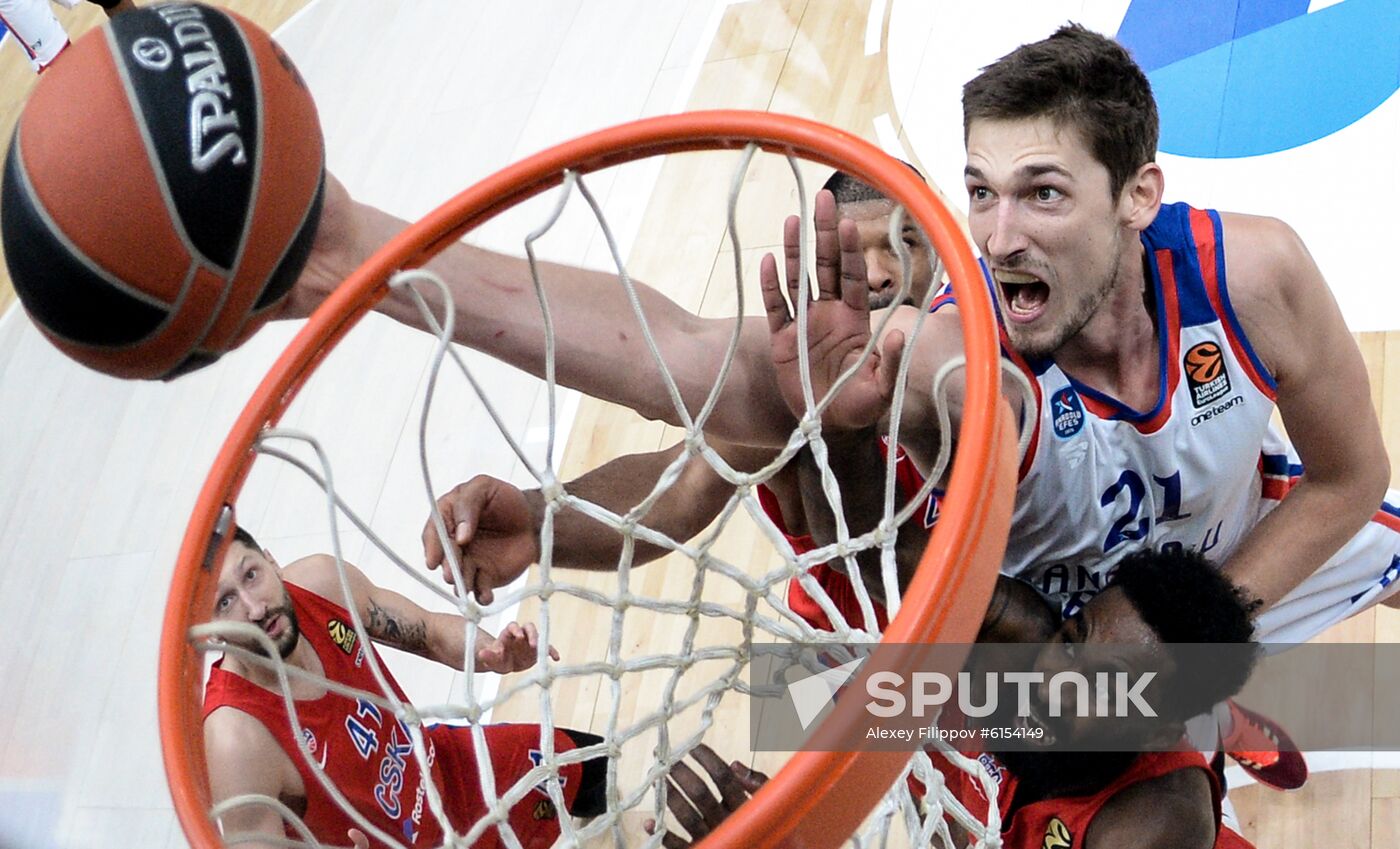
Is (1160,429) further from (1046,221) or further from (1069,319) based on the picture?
(1046,221)

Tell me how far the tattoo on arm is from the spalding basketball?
32.5 inches

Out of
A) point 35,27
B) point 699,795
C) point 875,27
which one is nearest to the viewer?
point 699,795

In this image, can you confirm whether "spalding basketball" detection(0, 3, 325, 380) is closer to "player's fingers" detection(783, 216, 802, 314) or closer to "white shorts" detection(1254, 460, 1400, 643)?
"player's fingers" detection(783, 216, 802, 314)

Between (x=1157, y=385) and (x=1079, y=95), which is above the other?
(x=1079, y=95)

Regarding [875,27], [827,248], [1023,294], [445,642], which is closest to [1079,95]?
[1023,294]

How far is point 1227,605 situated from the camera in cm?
175


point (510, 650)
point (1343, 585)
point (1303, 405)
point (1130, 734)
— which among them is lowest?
point (510, 650)

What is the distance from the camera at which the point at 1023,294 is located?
1.87 meters

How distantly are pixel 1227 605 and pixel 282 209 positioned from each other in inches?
49.4

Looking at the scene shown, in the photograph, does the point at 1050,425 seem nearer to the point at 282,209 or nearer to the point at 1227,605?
the point at 1227,605

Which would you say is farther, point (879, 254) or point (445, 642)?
point (445, 642)

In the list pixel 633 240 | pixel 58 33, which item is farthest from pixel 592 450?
pixel 58 33

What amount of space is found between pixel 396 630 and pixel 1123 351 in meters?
1.26

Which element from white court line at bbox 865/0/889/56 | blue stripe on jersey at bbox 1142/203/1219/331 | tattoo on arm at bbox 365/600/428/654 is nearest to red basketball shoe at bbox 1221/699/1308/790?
blue stripe on jersey at bbox 1142/203/1219/331
